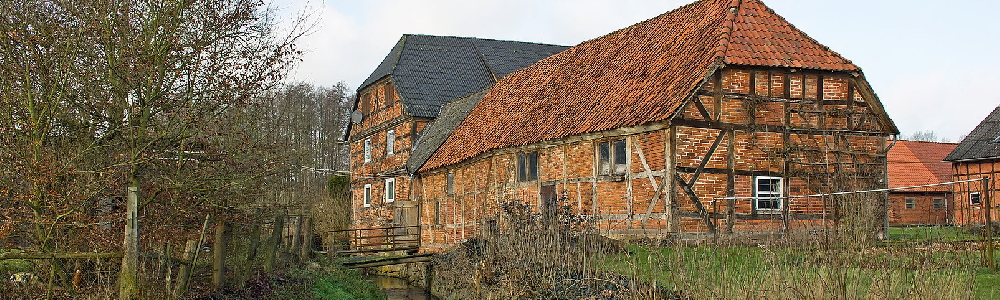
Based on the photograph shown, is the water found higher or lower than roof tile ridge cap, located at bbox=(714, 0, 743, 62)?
lower

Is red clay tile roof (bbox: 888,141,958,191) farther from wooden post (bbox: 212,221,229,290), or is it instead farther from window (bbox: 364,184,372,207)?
wooden post (bbox: 212,221,229,290)

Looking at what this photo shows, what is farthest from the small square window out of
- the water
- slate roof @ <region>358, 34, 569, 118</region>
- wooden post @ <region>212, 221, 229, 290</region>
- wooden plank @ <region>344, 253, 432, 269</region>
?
wooden post @ <region>212, 221, 229, 290</region>

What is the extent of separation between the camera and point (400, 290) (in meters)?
22.8

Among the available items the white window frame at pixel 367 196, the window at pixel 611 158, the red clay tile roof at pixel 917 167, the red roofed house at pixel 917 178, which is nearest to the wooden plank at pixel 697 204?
the window at pixel 611 158

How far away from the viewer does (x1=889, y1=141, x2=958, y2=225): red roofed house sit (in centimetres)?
3606

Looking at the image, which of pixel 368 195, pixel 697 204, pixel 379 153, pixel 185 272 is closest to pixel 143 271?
pixel 185 272

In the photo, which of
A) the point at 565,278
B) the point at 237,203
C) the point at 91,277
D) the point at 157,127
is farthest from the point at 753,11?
the point at 91,277

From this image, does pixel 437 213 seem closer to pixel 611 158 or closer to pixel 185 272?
pixel 611 158

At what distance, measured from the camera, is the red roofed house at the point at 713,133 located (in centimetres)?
1677

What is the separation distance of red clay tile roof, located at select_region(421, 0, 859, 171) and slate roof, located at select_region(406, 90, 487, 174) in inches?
105

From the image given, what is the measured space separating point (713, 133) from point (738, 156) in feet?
2.30

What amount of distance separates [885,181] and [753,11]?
442 cm

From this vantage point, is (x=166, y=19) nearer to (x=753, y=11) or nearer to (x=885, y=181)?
(x=753, y=11)

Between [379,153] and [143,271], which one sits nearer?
[143,271]
